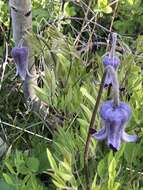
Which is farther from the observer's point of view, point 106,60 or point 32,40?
point 32,40

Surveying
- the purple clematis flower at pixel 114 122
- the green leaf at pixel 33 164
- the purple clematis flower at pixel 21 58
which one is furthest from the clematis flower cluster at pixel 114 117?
the purple clematis flower at pixel 21 58

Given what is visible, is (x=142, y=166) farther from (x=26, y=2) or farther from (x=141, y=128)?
(x=26, y=2)

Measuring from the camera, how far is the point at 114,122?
995 millimetres

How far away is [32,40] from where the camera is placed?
146 centimetres

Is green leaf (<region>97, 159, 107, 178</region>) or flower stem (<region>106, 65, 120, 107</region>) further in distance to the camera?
green leaf (<region>97, 159, 107, 178</region>)

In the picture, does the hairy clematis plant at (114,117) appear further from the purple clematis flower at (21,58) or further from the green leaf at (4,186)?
the purple clematis flower at (21,58)

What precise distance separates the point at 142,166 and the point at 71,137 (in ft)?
0.69

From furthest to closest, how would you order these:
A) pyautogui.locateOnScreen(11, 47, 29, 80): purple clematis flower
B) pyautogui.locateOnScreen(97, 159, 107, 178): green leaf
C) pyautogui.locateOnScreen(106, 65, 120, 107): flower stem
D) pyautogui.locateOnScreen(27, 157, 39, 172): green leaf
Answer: pyautogui.locateOnScreen(11, 47, 29, 80): purple clematis flower < pyautogui.locateOnScreen(27, 157, 39, 172): green leaf < pyautogui.locateOnScreen(97, 159, 107, 178): green leaf < pyautogui.locateOnScreen(106, 65, 120, 107): flower stem

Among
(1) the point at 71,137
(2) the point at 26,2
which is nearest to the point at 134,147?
(1) the point at 71,137

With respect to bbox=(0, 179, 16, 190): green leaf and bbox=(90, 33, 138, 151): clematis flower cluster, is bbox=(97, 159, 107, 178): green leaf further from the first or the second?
bbox=(0, 179, 16, 190): green leaf

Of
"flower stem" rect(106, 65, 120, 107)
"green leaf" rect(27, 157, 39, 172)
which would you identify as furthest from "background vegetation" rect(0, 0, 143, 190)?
"flower stem" rect(106, 65, 120, 107)

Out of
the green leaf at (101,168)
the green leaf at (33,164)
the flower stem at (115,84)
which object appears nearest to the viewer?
the flower stem at (115,84)

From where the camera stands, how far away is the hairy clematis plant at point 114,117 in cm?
94

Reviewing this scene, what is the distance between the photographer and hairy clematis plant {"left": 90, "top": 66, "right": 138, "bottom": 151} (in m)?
0.94
